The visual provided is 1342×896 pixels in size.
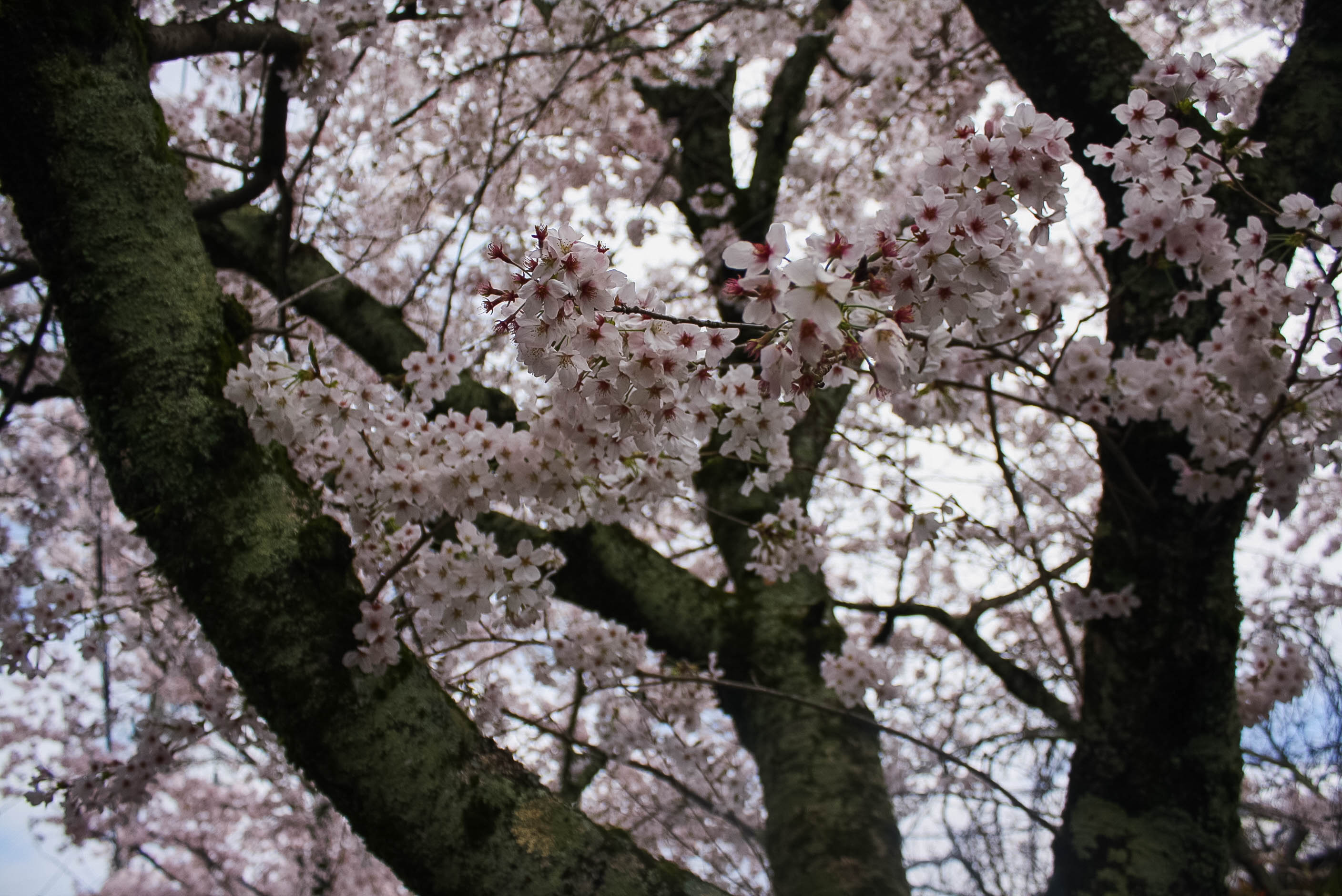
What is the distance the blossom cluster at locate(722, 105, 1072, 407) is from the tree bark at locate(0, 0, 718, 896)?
993 millimetres

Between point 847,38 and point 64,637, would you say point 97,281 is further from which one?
point 847,38

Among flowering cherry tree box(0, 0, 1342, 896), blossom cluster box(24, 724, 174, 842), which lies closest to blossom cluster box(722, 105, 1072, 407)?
flowering cherry tree box(0, 0, 1342, 896)

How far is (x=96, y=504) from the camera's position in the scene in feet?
17.6

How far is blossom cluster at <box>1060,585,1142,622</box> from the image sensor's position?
88.5 inches

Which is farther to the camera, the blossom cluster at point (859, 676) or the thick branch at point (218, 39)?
the blossom cluster at point (859, 676)

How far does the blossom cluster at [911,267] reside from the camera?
94cm

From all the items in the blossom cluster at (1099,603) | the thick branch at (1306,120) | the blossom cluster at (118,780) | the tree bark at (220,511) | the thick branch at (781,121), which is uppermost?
the thick branch at (781,121)

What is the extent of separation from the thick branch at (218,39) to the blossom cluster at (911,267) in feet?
6.58

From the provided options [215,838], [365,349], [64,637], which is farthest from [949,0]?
[215,838]

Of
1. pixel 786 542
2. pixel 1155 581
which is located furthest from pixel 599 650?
pixel 1155 581

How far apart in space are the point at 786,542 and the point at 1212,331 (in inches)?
50.5

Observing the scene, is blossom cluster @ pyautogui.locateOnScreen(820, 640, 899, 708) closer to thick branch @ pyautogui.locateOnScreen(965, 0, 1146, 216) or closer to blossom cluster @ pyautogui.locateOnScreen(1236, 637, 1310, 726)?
blossom cluster @ pyautogui.locateOnScreen(1236, 637, 1310, 726)

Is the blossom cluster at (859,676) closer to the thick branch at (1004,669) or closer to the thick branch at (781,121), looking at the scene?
the thick branch at (1004,669)

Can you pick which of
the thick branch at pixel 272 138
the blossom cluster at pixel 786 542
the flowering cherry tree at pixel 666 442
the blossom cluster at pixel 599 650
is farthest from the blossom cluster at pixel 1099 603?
the thick branch at pixel 272 138
